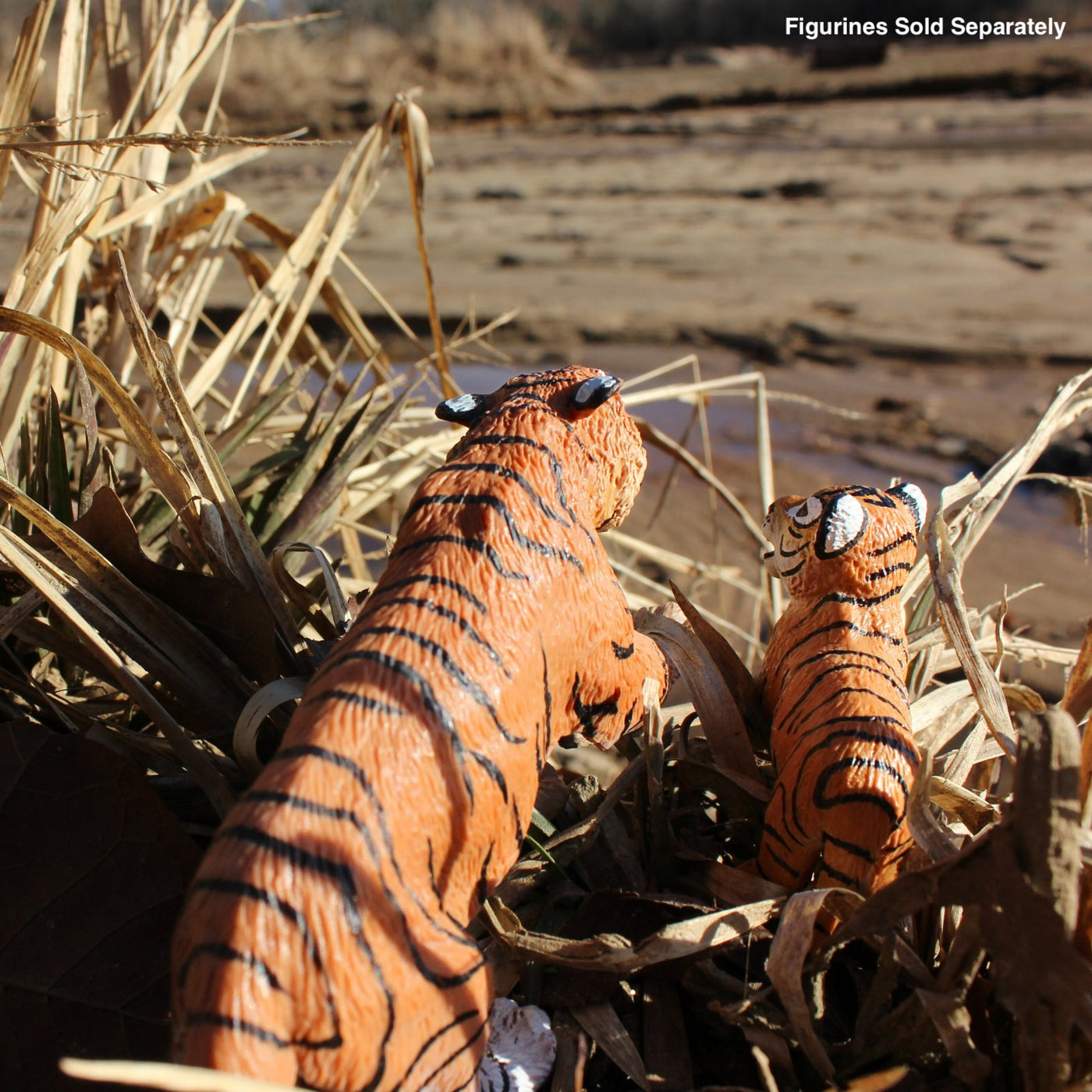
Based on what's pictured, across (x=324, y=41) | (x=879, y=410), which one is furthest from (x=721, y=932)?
(x=324, y=41)

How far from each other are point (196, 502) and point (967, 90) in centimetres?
2140

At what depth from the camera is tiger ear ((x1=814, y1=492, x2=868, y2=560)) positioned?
5.48 ft

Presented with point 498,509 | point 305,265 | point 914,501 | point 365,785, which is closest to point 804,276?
point 305,265

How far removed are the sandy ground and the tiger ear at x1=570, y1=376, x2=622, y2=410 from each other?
169 cm

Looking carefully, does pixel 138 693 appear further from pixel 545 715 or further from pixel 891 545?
→ pixel 891 545

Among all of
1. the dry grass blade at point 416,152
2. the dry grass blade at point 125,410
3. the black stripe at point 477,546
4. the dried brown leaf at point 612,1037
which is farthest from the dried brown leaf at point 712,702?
the dry grass blade at point 416,152

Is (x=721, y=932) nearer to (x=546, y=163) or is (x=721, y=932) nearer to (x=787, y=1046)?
(x=787, y=1046)

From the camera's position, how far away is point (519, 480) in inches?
55.5

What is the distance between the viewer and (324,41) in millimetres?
22750

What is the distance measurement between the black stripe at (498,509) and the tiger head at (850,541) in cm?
50

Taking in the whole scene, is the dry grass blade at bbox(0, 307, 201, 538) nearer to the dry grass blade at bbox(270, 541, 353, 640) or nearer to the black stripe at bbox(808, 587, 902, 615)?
the dry grass blade at bbox(270, 541, 353, 640)

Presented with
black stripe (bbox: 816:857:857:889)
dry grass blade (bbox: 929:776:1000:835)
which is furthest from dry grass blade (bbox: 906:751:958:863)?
dry grass blade (bbox: 929:776:1000:835)

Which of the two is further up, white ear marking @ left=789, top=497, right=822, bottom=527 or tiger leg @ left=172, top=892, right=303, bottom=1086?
white ear marking @ left=789, top=497, right=822, bottom=527

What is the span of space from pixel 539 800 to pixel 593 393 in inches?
29.2
